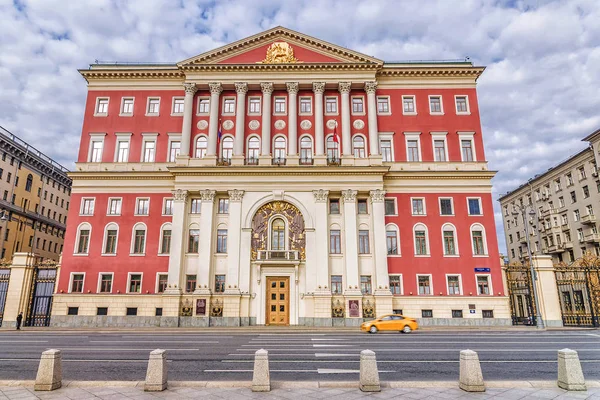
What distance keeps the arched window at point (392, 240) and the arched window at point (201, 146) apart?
786 inches

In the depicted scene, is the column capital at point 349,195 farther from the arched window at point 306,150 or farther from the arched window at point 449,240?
the arched window at point 449,240

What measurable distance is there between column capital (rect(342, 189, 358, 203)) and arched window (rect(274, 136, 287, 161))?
7527mm

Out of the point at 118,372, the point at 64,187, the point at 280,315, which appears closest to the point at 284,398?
the point at 118,372

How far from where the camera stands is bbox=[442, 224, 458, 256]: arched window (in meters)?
36.3

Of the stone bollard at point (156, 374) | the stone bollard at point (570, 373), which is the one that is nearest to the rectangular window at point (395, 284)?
the stone bollard at point (570, 373)

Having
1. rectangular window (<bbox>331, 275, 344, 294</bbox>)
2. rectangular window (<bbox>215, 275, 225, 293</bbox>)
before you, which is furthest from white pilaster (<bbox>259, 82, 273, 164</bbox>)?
rectangular window (<bbox>331, 275, 344, 294</bbox>)

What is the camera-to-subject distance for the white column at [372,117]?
125 ft

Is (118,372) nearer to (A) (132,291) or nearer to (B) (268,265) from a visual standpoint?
(B) (268,265)

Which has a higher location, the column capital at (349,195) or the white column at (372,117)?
the white column at (372,117)

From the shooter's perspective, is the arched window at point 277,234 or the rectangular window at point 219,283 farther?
the arched window at point 277,234

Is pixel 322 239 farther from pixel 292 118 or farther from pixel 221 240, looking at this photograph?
pixel 292 118

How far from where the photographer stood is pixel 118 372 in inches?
484

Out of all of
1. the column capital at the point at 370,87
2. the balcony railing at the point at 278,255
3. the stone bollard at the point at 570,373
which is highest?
the column capital at the point at 370,87

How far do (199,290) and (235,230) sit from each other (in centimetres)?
625
